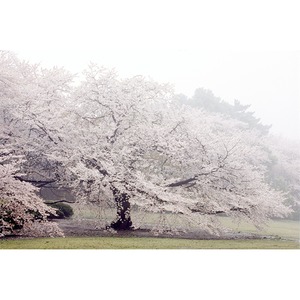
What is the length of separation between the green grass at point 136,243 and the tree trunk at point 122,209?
0.61 meters

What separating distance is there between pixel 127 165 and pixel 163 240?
70.9 inches

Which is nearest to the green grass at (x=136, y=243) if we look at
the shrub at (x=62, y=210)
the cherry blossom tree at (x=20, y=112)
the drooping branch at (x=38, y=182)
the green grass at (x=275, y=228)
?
the green grass at (x=275, y=228)

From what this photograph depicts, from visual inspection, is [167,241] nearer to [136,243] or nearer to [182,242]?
[182,242]

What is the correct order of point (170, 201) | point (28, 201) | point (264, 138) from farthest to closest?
point (264, 138), point (170, 201), point (28, 201)

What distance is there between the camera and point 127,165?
30.2ft

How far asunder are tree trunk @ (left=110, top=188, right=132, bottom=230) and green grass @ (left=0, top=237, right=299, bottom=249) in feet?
1.99

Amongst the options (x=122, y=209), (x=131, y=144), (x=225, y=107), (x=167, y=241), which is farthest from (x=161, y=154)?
(x=167, y=241)

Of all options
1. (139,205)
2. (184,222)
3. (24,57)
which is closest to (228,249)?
(184,222)

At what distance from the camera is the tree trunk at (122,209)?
356 inches

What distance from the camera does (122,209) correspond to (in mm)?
9078

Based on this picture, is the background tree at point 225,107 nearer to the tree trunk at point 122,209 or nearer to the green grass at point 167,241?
the green grass at point 167,241

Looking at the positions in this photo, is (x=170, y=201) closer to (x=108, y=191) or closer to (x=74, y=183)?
(x=108, y=191)

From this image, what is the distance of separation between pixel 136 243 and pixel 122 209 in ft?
3.64

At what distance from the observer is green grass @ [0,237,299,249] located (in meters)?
7.68
